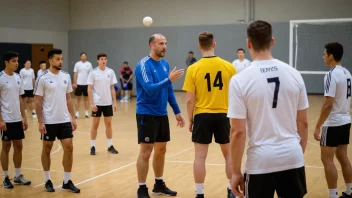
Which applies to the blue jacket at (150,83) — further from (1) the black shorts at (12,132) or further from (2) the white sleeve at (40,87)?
(1) the black shorts at (12,132)

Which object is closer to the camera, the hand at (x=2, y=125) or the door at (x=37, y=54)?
the hand at (x=2, y=125)

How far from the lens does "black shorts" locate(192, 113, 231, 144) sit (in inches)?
223

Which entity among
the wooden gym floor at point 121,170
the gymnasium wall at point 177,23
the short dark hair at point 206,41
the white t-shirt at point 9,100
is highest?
the gymnasium wall at point 177,23

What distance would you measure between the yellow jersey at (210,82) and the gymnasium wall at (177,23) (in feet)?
61.8

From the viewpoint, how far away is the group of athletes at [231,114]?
10.6 ft

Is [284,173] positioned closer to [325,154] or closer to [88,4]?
[325,154]

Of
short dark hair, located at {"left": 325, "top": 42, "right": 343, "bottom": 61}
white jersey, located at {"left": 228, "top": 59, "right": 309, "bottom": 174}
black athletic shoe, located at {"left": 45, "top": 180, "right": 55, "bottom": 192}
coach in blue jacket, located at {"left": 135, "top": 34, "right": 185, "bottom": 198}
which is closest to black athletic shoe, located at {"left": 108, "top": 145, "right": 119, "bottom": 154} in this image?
black athletic shoe, located at {"left": 45, "top": 180, "right": 55, "bottom": 192}

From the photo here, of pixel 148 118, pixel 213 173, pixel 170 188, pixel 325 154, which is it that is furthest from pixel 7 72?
pixel 325 154

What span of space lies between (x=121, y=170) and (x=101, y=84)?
8.65ft

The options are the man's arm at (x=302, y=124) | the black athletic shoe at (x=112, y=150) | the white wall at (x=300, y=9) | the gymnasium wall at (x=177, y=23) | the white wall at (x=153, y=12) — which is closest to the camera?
the man's arm at (x=302, y=124)

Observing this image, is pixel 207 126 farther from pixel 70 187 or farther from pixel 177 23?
pixel 177 23

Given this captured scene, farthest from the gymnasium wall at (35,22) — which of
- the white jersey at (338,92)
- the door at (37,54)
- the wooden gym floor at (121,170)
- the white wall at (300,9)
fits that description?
the white jersey at (338,92)

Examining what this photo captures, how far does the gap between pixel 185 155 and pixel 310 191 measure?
3.45 metres

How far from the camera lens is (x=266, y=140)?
3.25 meters
